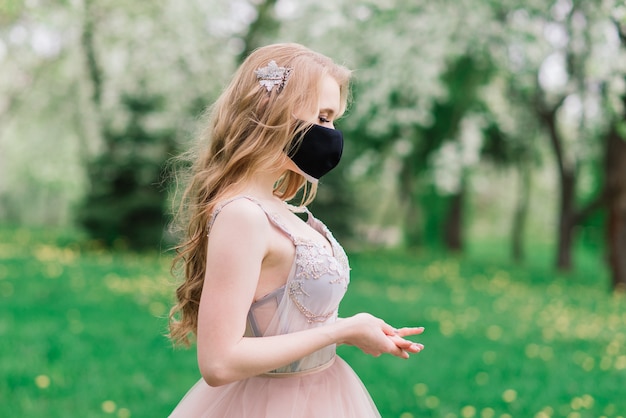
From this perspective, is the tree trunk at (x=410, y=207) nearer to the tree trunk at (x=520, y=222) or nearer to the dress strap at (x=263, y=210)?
the tree trunk at (x=520, y=222)

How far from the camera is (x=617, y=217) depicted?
13.3 metres

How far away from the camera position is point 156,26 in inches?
603

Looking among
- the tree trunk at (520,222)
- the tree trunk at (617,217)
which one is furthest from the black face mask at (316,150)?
the tree trunk at (520,222)

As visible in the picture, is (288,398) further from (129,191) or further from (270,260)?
(129,191)

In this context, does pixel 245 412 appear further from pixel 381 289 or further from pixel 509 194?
pixel 509 194

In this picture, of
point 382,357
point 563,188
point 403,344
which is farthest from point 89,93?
point 403,344

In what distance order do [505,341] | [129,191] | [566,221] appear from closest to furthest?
[505,341]
[129,191]
[566,221]

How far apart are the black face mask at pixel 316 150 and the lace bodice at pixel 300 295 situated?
0.21 metres

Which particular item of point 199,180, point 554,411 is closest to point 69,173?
point 554,411

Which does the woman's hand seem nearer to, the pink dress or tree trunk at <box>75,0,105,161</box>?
the pink dress

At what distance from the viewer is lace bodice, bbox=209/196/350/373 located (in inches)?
82.3

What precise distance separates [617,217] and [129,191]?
31.3ft

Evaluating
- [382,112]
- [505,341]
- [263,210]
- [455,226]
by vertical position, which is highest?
[263,210]

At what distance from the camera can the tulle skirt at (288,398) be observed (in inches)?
86.0
